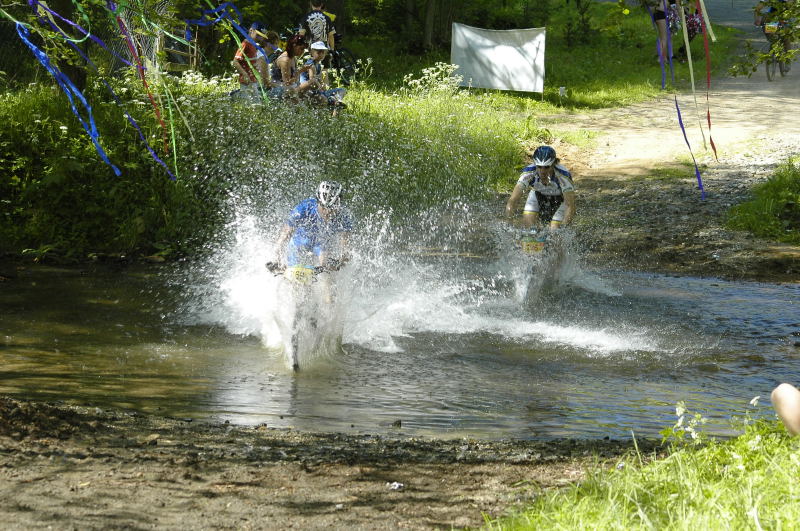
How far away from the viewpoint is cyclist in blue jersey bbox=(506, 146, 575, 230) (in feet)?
34.7

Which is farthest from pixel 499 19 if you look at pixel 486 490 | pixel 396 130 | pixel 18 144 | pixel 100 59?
pixel 486 490

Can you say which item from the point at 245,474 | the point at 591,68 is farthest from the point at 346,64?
the point at 245,474

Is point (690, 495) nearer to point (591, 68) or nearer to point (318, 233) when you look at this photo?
point (318, 233)

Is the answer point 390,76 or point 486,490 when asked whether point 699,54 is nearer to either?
point 390,76

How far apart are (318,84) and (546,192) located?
598cm

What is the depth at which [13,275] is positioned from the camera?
443 inches

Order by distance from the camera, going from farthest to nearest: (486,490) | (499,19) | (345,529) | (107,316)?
(499,19), (107,316), (486,490), (345,529)

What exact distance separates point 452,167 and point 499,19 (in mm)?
12809

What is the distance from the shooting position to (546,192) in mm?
10883

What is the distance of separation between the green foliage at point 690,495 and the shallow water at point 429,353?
1.67 m

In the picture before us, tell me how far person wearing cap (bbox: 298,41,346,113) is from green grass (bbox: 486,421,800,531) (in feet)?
38.6

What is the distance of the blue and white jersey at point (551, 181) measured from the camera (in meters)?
10.8

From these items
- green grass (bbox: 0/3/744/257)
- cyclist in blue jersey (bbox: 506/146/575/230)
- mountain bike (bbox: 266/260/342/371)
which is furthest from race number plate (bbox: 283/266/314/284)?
cyclist in blue jersey (bbox: 506/146/575/230)

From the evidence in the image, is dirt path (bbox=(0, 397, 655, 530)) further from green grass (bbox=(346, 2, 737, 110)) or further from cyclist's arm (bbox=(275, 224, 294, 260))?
green grass (bbox=(346, 2, 737, 110))
